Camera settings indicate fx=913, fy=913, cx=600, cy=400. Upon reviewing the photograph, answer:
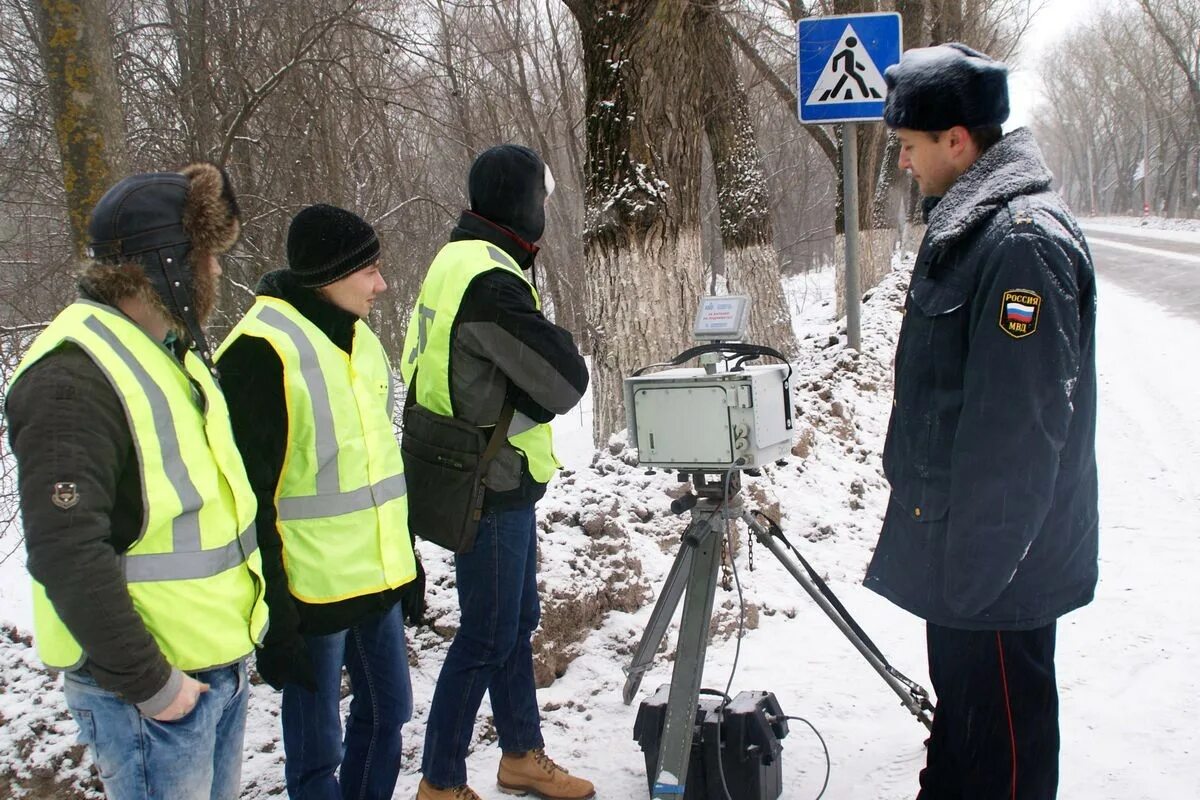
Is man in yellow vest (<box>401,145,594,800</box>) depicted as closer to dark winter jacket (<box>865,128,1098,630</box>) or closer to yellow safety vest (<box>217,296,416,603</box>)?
yellow safety vest (<box>217,296,416,603</box>)

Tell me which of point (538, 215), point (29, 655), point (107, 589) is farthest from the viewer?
point (29, 655)

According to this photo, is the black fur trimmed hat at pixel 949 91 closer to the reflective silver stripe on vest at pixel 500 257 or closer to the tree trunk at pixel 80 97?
the reflective silver stripe on vest at pixel 500 257

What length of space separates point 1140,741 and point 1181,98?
64176mm

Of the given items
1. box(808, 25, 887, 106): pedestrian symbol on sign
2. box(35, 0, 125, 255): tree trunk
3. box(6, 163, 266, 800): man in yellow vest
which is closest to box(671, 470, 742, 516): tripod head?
box(6, 163, 266, 800): man in yellow vest

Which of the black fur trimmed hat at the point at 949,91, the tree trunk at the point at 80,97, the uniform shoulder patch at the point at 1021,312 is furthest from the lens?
the tree trunk at the point at 80,97

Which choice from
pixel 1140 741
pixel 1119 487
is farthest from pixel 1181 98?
pixel 1140 741

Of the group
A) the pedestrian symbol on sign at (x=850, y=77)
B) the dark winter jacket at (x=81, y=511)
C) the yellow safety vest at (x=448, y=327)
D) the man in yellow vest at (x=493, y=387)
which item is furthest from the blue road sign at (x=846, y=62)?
the dark winter jacket at (x=81, y=511)

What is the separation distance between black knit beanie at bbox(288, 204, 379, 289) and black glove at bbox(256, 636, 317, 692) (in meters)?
0.93

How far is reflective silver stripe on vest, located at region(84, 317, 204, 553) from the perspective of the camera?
1.77m

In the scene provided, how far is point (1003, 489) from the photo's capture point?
1.98 meters

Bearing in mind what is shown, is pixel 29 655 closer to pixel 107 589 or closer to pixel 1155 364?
pixel 107 589

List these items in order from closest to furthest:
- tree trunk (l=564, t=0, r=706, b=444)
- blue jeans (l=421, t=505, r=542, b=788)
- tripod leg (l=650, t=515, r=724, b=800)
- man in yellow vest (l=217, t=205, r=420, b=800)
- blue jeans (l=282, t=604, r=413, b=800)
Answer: man in yellow vest (l=217, t=205, r=420, b=800) → blue jeans (l=282, t=604, r=413, b=800) → tripod leg (l=650, t=515, r=724, b=800) → blue jeans (l=421, t=505, r=542, b=788) → tree trunk (l=564, t=0, r=706, b=444)

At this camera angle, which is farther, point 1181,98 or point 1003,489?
point 1181,98

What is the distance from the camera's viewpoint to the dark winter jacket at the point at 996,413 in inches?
77.9
